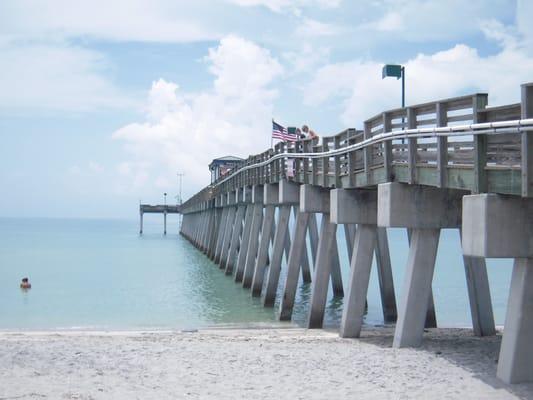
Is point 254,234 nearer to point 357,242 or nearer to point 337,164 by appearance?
point 337,164

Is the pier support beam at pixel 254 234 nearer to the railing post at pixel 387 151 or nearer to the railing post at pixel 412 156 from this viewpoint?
the railing post at pixel 387 151

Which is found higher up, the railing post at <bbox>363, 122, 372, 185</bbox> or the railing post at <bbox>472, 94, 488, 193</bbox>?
the railing post at <bbox>363, 122, 372, 185</bbox>

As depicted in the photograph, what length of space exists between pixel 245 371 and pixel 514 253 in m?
3.93

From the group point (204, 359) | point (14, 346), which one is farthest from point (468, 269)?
point (14, 346)

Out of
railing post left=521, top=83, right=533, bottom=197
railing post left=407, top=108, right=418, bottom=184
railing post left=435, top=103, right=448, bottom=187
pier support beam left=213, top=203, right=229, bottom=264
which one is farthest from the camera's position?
pier support beam left=213, top=203, right=229, bottom=264

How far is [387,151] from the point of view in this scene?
12773 mm

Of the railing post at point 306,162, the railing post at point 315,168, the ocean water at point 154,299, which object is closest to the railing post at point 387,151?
the railing post at point 315,168

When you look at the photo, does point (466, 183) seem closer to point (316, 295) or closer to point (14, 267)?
point (316, 295)

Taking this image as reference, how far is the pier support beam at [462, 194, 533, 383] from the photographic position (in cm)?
875

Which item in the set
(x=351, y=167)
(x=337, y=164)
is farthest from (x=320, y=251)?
(x=351, y=167)

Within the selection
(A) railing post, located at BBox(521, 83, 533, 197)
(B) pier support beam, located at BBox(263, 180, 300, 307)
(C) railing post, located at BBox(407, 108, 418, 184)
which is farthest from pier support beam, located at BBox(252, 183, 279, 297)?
(A) railing post, located at BBox(521, 83, 533, 197)

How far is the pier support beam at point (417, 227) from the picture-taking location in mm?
11797

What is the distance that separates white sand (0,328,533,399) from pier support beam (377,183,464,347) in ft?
1.81

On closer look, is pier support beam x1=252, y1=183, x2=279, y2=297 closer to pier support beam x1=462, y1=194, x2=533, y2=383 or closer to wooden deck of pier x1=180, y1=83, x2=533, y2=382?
wooden deck of pier x1=180, y1=83, x2=533, y2=382
